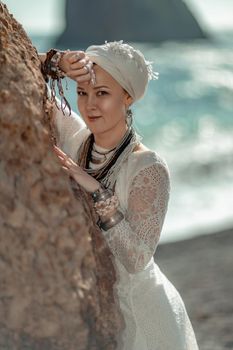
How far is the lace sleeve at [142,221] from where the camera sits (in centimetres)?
287

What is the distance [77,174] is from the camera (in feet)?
9.09

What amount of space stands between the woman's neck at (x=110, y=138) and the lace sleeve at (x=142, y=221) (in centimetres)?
18

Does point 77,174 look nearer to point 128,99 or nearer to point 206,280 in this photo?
point 128,99

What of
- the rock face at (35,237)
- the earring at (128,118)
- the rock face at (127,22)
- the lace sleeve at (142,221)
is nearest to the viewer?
the rock face at (35,237)

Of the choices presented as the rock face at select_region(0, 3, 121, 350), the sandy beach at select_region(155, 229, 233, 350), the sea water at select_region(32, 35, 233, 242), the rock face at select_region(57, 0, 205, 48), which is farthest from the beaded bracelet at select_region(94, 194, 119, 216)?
the rock face at select_region(57, 0, 205, 48)

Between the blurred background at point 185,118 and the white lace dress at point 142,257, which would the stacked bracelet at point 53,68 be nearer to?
the white lace dress at point 142,257

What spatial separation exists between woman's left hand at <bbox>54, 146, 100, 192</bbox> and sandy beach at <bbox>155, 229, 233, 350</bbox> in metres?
4.01

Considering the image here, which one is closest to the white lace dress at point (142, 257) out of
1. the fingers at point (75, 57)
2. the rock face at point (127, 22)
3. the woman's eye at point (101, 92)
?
the woman's eye at point (101, 92)

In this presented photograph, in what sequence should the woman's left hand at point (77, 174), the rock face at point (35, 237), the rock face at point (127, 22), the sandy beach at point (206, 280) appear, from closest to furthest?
the rock face at point (35, 237), the woman's left hand at point (77, 174), the sandy beach at point (206, 280), the rock face at point (127, 22)

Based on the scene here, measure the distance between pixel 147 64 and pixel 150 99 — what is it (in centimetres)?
3017

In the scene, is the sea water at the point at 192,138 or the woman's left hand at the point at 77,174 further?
the sea water at the point at 192,138

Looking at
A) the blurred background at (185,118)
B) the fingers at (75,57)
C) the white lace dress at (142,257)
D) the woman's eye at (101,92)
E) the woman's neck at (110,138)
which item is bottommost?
the blurred background at (185,118)

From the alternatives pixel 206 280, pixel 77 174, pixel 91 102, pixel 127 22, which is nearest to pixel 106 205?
pixel 77 174

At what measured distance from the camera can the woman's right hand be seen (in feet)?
9.33
